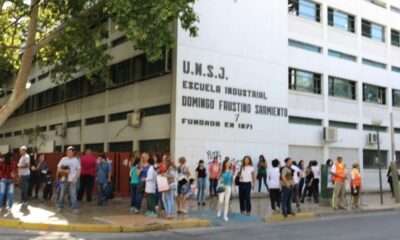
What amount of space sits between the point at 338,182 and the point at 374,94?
15.7m

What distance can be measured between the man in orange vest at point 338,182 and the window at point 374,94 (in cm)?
1418

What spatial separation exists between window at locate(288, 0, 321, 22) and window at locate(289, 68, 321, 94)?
10.5 ft

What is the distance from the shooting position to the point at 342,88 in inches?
1176

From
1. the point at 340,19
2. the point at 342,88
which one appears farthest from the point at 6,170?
the point at 340,19

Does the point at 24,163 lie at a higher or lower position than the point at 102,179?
higher

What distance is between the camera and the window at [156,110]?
72.2 feet

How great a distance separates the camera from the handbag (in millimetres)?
14242

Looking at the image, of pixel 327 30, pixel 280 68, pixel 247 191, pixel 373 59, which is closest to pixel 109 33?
pixel 280 68

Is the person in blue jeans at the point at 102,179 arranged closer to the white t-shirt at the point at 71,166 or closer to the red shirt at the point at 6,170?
the white t-shirt at the point at 71,166

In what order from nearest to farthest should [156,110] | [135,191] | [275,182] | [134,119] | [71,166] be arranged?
[71,166]
[135,191]
[275,182]
[156,110]
[134,119]

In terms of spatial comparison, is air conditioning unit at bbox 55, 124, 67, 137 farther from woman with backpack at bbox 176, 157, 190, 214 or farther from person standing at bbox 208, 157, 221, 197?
woman with backpack at bbox 176, 157, 190, 214

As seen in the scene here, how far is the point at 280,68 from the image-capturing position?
25375 mm

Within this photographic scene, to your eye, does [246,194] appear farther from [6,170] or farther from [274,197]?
[6,170]

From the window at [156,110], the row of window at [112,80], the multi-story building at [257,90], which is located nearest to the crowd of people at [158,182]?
the window at [156,110]
